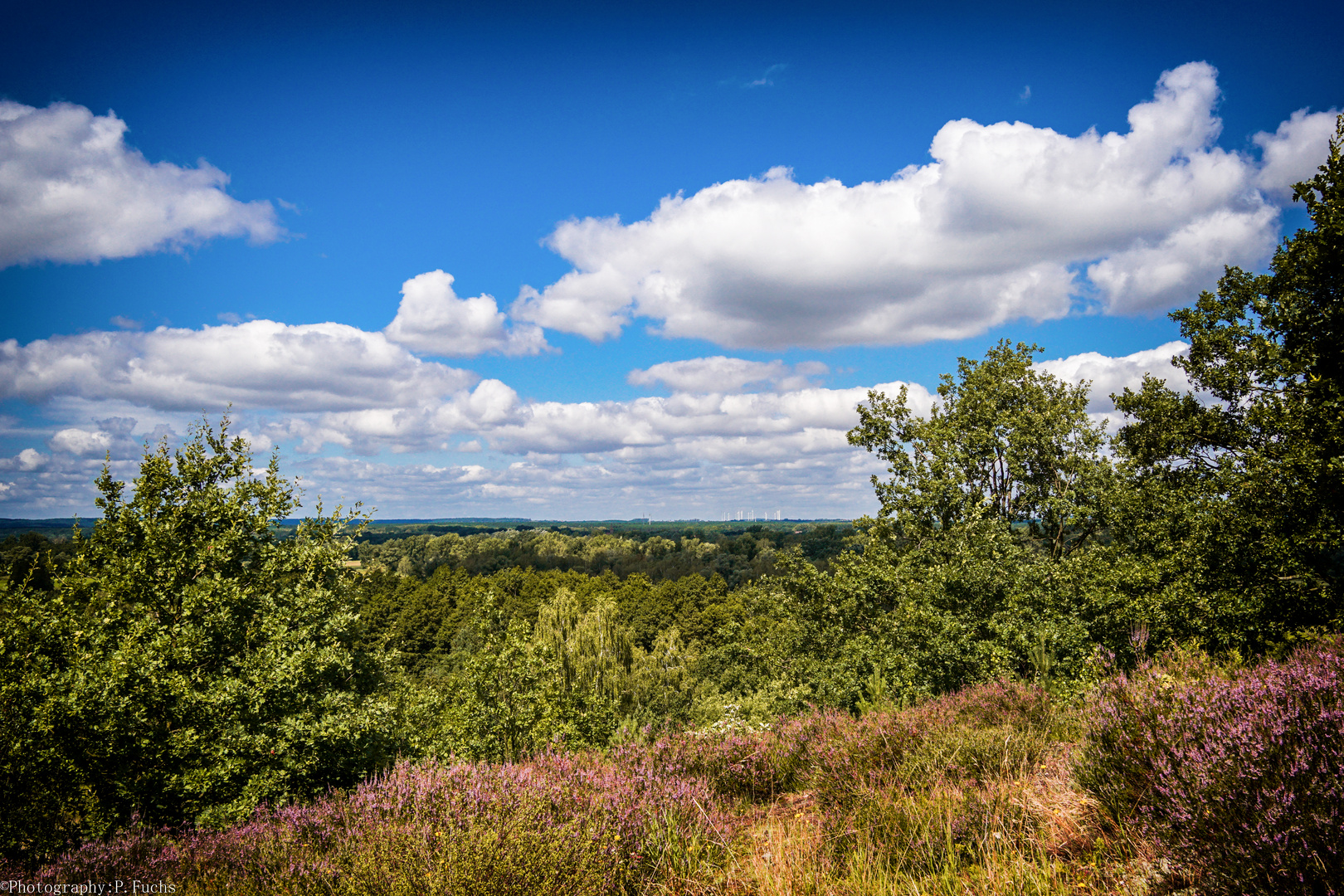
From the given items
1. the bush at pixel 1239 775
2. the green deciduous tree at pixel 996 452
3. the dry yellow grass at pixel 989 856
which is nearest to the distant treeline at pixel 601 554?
the green deciduous tree at pixel 996 452

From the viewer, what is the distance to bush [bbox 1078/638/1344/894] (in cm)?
283

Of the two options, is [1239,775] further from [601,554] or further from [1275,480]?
[601,554]

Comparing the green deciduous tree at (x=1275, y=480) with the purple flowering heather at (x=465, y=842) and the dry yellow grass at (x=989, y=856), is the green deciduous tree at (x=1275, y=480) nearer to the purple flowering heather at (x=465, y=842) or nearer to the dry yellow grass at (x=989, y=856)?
the dry yellow grass at (x=989, y=856)

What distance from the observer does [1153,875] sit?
331 cm

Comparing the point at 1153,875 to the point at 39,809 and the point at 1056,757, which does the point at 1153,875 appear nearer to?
the point at 1056,757

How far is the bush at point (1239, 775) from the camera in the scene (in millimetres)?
2830

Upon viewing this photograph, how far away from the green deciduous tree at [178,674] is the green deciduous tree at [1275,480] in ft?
47.6

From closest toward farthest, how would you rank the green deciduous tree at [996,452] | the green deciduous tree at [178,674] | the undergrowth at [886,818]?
1. the undergrowth at [886,818]
2. the green deciduous tree at [178,674]
3. the green deciduous tree at [996,452]

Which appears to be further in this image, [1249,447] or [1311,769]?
[1249,447]

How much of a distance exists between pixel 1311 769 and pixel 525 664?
44.2 ft

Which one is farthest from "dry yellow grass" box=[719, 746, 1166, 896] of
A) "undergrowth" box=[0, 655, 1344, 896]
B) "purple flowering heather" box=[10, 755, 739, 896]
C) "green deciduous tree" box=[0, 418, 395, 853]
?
"green deciduous tree" box=[0, 418, 395, 853]

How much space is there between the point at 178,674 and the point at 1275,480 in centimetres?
1724

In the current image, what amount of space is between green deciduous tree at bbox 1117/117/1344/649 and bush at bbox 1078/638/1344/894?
534 centimetres

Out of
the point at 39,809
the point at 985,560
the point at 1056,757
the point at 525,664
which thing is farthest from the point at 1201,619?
the point at 39,809
